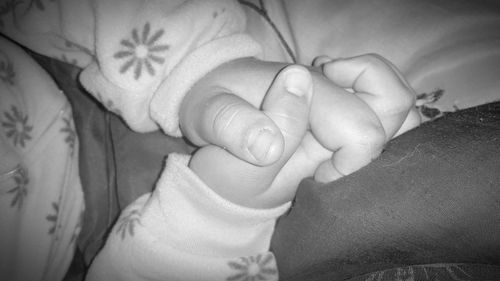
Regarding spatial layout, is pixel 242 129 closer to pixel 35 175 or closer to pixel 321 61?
pixel 321 61

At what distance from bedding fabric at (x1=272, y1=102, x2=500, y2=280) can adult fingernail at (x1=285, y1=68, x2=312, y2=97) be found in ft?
0.51

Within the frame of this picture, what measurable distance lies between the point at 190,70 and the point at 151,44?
9 cm

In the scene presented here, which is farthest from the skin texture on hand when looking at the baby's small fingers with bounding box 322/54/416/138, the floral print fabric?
the floral print fabric

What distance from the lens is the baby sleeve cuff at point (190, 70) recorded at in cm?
60

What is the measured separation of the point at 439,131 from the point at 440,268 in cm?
19

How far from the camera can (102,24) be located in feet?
2.05

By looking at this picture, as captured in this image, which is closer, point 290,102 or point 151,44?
point 290,102

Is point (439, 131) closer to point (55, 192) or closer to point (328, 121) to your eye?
point (328, 121)

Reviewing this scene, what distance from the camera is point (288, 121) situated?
0.46m

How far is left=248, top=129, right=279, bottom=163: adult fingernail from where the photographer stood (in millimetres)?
415

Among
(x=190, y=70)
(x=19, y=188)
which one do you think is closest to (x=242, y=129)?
(x=190, y=70)

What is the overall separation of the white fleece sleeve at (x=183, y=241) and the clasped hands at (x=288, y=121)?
0.05 metres

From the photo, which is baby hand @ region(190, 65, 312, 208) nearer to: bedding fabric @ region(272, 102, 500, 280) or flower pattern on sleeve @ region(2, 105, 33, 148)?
bedding fabric @ region(272, 102, 500, 280)

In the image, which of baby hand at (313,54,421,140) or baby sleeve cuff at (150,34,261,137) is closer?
baby hand at (313,54,421,140)
